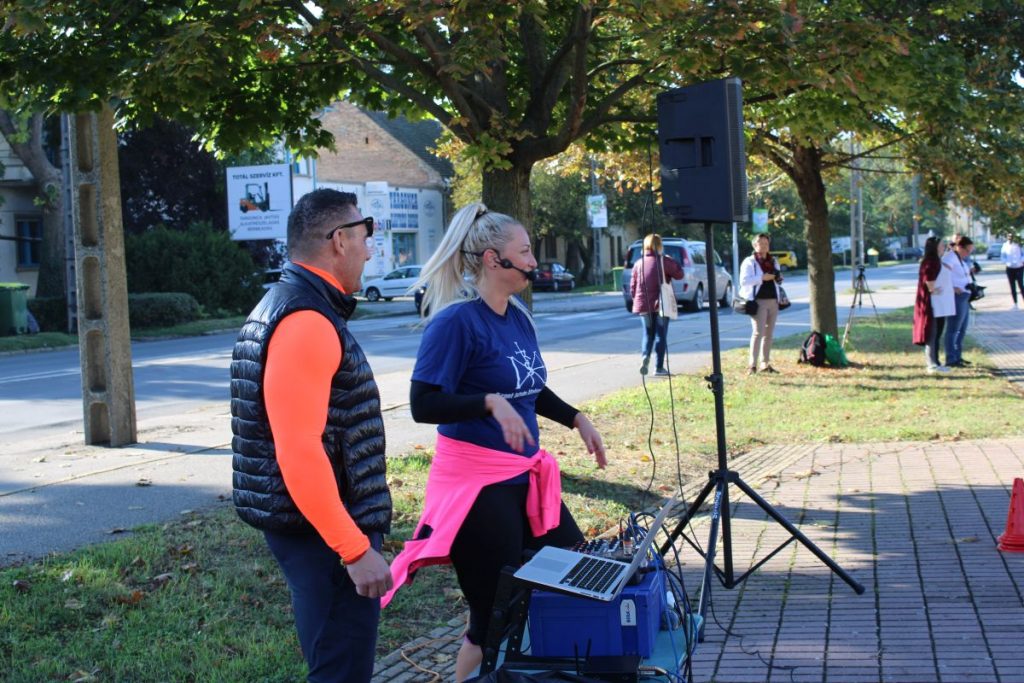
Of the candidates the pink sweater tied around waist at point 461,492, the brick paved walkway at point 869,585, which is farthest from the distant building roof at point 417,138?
the pink sweater tied around waist at point 461,492

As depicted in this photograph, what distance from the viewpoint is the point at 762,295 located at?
1520 cm

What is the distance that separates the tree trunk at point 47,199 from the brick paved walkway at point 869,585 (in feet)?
83.8

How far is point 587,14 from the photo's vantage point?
26.1 feet

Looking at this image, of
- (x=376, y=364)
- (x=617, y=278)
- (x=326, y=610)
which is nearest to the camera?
(x=326, y=610)

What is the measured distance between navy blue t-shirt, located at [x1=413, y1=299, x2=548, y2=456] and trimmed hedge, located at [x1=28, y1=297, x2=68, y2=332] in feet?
91.6

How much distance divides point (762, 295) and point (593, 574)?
40.7 ft

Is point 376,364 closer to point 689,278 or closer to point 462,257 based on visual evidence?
point 462,257

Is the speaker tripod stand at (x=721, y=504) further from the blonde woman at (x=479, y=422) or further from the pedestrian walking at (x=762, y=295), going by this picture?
the pedestrian walking at (x=762, y=295)

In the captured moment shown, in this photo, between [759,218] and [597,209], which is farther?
[597,209]

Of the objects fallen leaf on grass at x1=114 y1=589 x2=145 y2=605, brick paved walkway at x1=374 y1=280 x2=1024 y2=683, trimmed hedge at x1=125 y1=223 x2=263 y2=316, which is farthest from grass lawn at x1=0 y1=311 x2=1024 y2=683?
trimmed hedge at x1=125 y1=223 x2=263 y2=316

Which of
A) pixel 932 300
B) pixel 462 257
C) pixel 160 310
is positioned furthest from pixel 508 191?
pixel 160 310

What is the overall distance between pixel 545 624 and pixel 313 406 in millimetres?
1095

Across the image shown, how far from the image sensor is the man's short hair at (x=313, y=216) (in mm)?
3061

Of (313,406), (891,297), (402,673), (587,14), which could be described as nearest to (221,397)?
(587,14)
